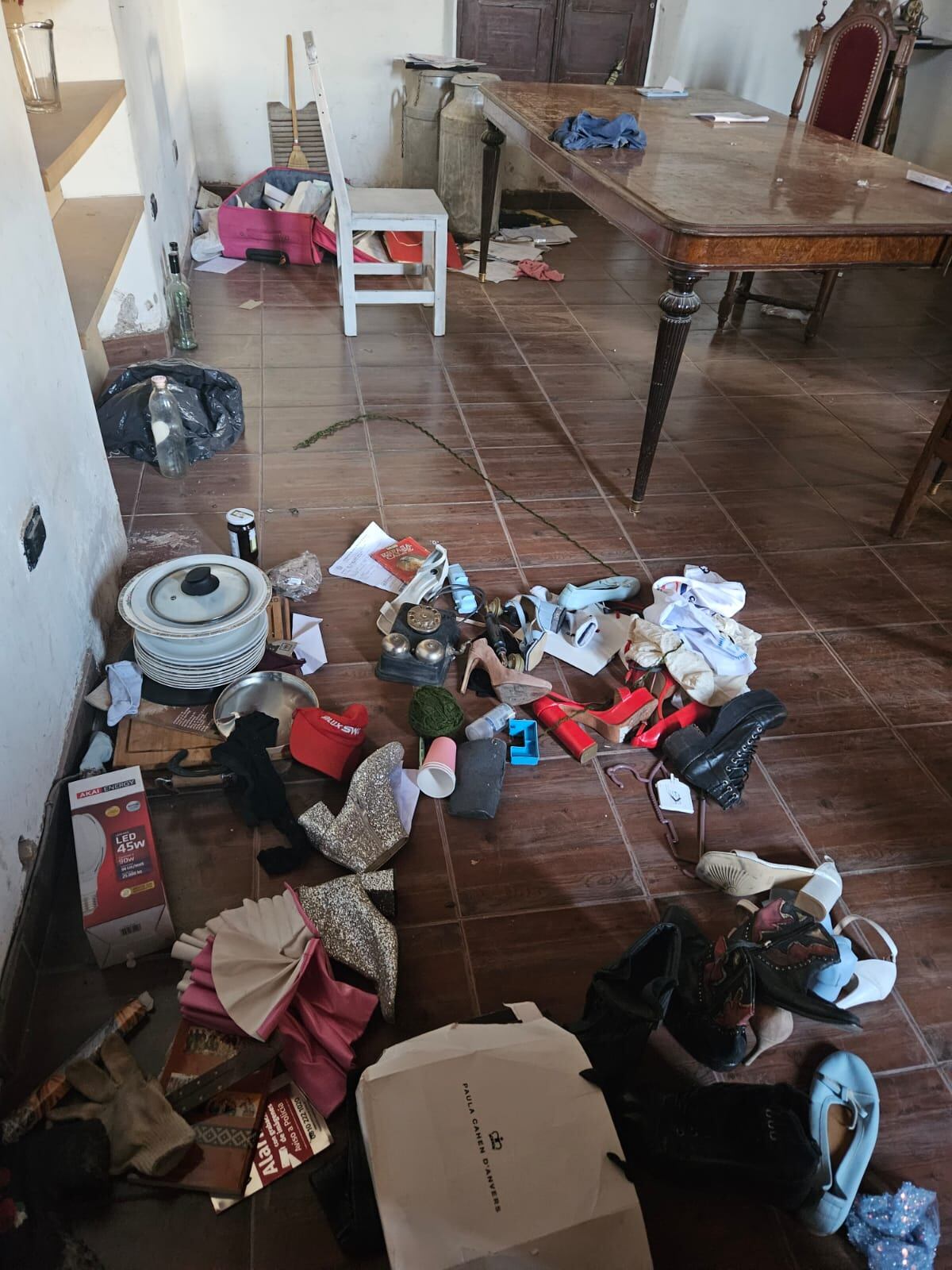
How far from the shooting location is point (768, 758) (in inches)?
77.8

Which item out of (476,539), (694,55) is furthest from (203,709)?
(694,55)

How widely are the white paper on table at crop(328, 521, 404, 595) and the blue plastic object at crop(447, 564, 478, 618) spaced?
0.14 metres

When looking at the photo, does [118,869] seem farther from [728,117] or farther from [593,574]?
[728,117]

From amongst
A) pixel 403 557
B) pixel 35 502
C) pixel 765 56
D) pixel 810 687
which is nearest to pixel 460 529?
pixel 403 557

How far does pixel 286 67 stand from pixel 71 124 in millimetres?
3101

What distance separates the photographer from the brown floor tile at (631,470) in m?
2.88

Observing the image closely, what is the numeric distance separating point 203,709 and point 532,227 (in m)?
4.05

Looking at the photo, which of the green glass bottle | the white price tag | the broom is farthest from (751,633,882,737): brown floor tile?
the broom

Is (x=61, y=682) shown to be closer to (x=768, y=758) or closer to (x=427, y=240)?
(x=768, y=758)

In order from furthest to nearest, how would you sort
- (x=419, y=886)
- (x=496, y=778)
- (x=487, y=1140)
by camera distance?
(x=496, y=778), (x=419, y=886), (x=487, y=1140)

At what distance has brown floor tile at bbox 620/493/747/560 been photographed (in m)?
2.61

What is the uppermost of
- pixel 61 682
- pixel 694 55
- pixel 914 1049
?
pixel 694 55

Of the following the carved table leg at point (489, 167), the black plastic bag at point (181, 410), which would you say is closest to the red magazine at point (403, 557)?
the black plastic bag at point (181, 410)

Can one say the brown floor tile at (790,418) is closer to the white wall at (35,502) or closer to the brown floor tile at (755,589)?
the brown floor tile at (755,589)
